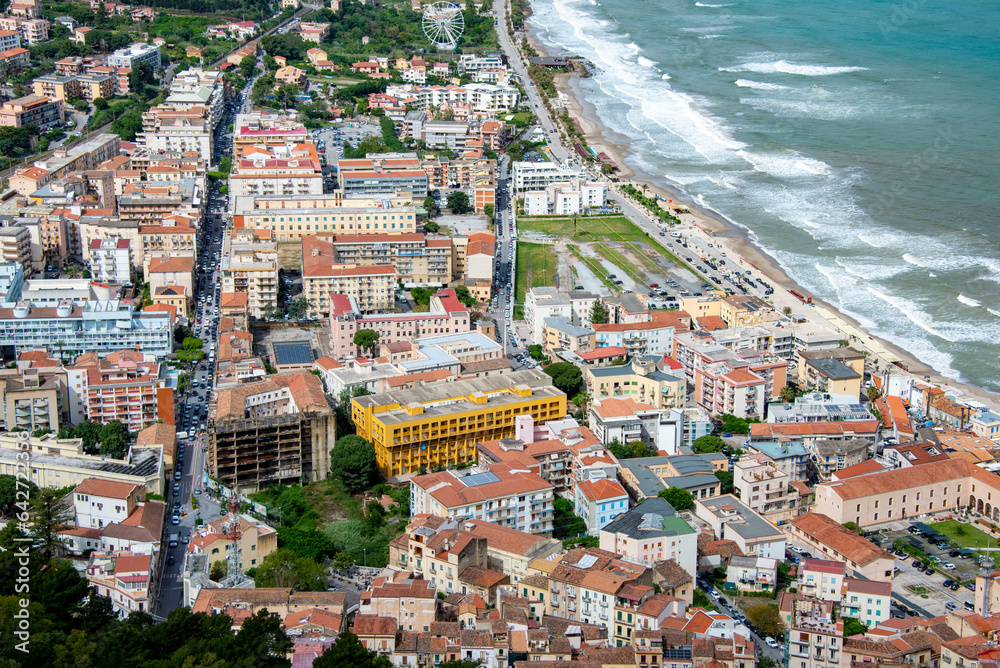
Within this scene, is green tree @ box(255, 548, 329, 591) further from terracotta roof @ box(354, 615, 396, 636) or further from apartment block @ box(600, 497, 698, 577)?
apartment block @ box(600, 497, 698, 577)

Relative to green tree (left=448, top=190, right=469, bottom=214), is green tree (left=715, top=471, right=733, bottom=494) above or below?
below

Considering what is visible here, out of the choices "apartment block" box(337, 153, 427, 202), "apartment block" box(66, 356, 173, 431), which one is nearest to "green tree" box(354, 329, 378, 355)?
"apartment block" box(66, 356, 173, 431)

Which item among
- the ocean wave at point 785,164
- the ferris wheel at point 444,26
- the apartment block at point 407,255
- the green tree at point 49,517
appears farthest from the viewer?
the ferris wheel at point 444,26

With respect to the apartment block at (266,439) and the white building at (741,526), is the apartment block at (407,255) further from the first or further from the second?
the white building at (741,526)

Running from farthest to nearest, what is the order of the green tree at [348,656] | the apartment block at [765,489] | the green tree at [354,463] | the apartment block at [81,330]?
the apartment block at [81,330], the green tree at [354,463], the apartment block at [765,489], the green tree at [348,656]

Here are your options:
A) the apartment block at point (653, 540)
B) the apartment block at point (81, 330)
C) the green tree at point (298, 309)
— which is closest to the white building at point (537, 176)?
the green tree at point (298, 309)

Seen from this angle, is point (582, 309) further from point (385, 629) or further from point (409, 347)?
point (385, 629)
